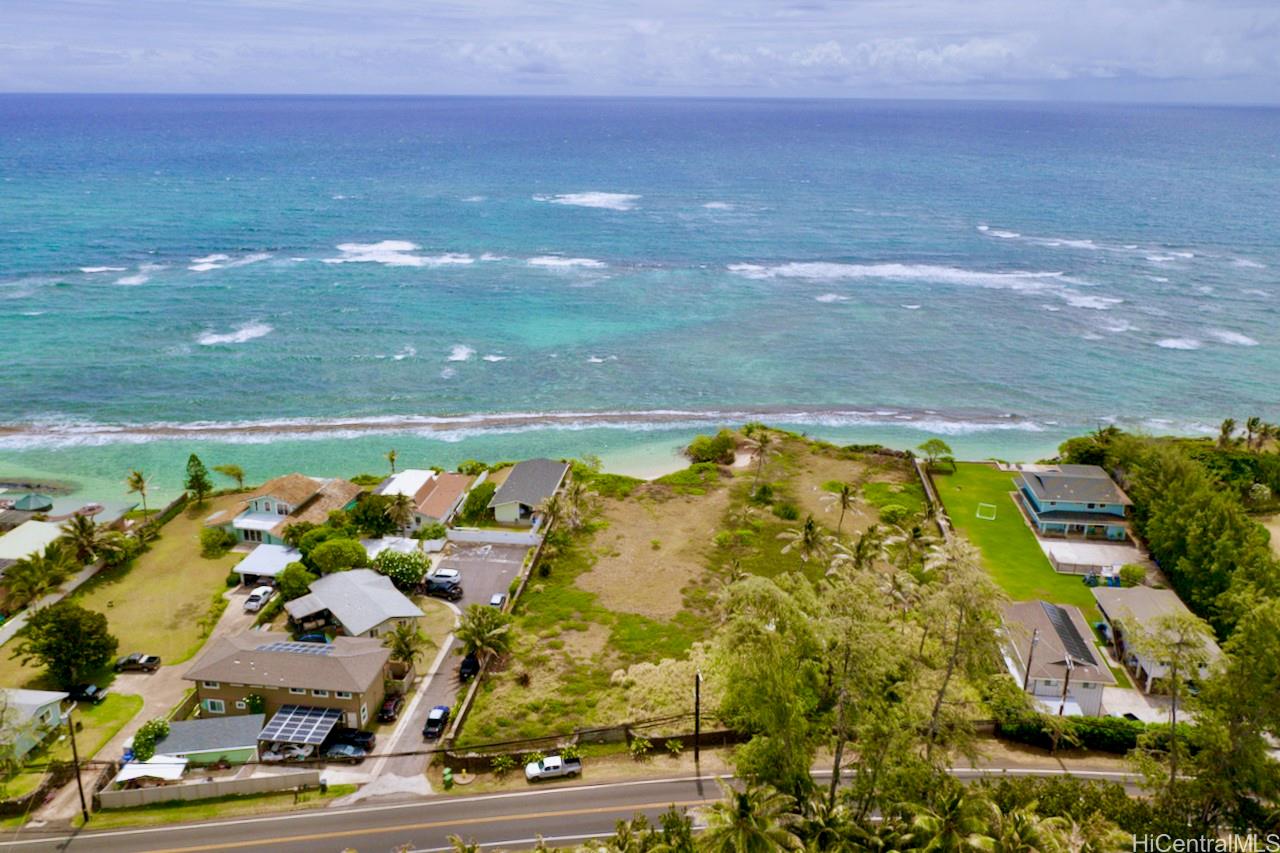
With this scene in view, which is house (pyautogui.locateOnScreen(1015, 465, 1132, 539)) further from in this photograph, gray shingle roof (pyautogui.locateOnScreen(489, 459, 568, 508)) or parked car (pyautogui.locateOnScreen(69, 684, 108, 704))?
parked car (pyautogui.locateOnScreen(69, 684, 108, 704))

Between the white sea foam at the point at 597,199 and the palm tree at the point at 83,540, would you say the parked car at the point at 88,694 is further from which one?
the white sea foam at the point at 597,199

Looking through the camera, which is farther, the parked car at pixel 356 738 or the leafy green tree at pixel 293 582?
the leafy green tree at pixel 293 582

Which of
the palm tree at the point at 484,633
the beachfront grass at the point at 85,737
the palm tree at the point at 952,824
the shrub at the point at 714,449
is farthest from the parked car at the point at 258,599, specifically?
the palm tree at the point at 952,824

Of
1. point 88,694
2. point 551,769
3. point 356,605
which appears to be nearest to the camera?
point 551,769

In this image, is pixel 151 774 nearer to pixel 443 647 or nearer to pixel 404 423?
pixel 443 647

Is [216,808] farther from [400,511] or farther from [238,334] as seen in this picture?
[238,334]

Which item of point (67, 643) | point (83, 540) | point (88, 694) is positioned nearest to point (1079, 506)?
point (88, 694)

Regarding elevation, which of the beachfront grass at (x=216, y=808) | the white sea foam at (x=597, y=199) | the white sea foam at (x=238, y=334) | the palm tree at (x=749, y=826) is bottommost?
the beachfront grass at (x=216, y=808)
